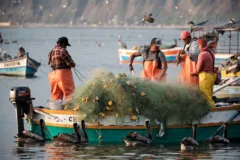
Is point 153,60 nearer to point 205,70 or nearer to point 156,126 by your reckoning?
point 205,70

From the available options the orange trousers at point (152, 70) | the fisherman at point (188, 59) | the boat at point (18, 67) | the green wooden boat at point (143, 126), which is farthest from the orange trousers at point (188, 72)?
the boat at point (18, 67)

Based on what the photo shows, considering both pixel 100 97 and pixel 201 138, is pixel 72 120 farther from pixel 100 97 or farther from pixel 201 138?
pixel 201 138

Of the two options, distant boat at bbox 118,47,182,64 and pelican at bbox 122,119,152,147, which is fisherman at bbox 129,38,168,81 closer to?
pelican at bbox 122,119,152,147

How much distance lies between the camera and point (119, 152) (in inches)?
757

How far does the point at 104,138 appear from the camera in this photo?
64.9 ft

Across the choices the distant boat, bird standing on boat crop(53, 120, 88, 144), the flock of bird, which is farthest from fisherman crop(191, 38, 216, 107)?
the distant boat

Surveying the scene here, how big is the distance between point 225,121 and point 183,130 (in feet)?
3.04

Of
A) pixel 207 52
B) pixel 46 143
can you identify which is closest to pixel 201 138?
pixel 207 52

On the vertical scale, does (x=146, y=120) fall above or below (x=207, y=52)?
below

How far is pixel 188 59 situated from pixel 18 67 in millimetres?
27093

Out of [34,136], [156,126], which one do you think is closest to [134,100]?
[156,126]

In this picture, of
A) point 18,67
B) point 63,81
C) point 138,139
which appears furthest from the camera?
point 18,67

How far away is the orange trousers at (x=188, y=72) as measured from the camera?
799 inches

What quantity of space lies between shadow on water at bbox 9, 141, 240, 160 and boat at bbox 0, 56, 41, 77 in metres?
26.7
